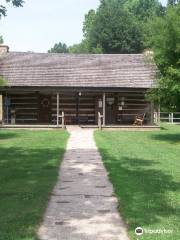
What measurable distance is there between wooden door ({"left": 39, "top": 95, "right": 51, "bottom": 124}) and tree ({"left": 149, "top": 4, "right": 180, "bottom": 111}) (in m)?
13.2

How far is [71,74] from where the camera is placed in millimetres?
36281

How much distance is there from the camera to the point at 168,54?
24969 mm

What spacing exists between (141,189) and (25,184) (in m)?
2.69

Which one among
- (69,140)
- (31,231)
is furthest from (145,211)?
(69,140)

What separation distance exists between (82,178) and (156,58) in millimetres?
14082

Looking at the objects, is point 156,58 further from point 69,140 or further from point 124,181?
point 124,181

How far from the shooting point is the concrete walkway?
7.38 meters

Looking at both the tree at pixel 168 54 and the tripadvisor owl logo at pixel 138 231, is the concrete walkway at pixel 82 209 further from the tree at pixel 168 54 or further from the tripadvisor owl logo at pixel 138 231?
the tree at pixel 168 54

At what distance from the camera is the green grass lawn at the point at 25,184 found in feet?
25.6

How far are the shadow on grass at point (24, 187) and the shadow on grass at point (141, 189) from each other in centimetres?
152

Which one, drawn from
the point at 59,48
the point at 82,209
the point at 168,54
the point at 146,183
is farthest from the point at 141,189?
the point at 59,48

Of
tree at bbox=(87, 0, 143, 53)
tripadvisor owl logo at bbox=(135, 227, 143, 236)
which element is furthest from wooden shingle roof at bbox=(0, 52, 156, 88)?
tree at bbox=(87, 0, 143, 53)

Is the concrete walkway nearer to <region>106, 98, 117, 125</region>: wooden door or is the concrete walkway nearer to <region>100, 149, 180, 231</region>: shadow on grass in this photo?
<region>100, 149, 180, 231</region>: shadow on grass

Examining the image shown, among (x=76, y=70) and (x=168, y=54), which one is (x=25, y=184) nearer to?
(x=168, y=54)
